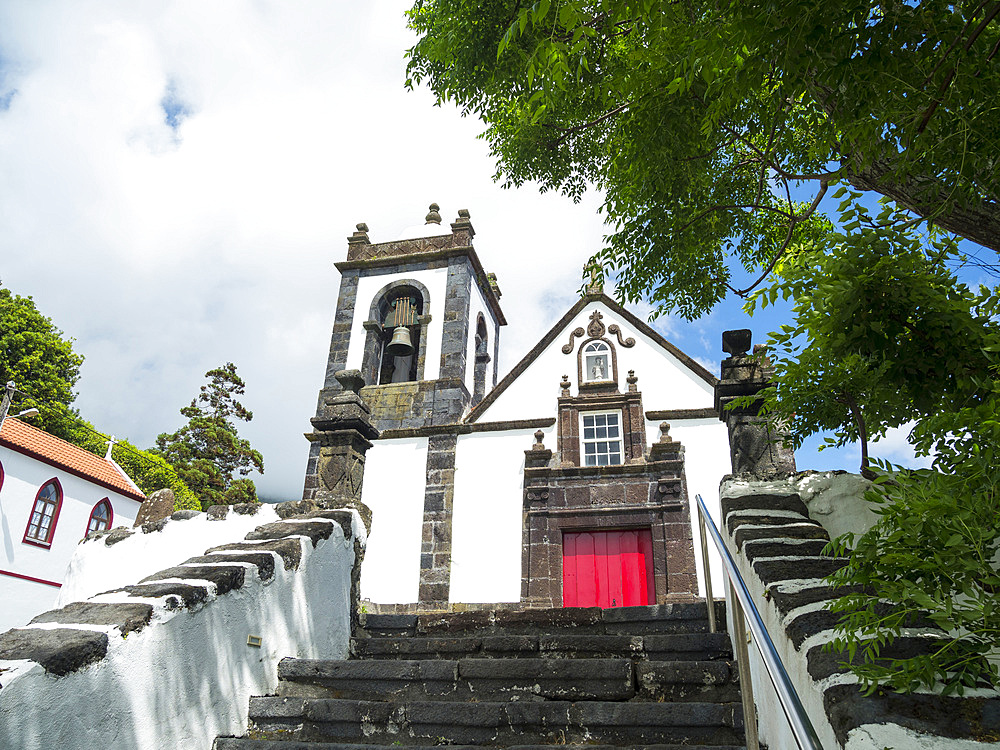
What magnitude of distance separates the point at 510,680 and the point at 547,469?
804 cm

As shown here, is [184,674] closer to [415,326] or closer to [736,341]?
[736,341]

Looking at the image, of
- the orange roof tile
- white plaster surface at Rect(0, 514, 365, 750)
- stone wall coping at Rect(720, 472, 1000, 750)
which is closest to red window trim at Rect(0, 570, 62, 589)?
the orange roof tile

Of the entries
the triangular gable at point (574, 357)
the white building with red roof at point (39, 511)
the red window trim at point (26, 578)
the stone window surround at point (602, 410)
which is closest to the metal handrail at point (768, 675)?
the stone window surround at point (602, 410)

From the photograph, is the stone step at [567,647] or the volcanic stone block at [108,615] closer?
the volcanic stone block at [108,615]

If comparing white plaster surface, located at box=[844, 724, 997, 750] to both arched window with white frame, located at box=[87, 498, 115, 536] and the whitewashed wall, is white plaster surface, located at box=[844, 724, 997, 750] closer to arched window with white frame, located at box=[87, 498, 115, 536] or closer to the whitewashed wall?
the whitewashed wall

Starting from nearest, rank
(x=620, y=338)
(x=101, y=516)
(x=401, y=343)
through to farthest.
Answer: (x=620, y=338)
(x=401, y=343)
(x=101, y=516)

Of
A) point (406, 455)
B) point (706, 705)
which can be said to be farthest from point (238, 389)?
point (706, 705)

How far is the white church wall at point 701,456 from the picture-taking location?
11008mm

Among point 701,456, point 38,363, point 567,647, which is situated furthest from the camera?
point 38,363

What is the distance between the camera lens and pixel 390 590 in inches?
460

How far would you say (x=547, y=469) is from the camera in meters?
11.9

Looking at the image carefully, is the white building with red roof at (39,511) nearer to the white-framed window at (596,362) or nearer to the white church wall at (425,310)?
the white church wall at (425,310)

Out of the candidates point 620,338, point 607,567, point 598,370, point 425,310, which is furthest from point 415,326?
point 607,567

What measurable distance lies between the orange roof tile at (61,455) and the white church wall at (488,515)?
1332cm
